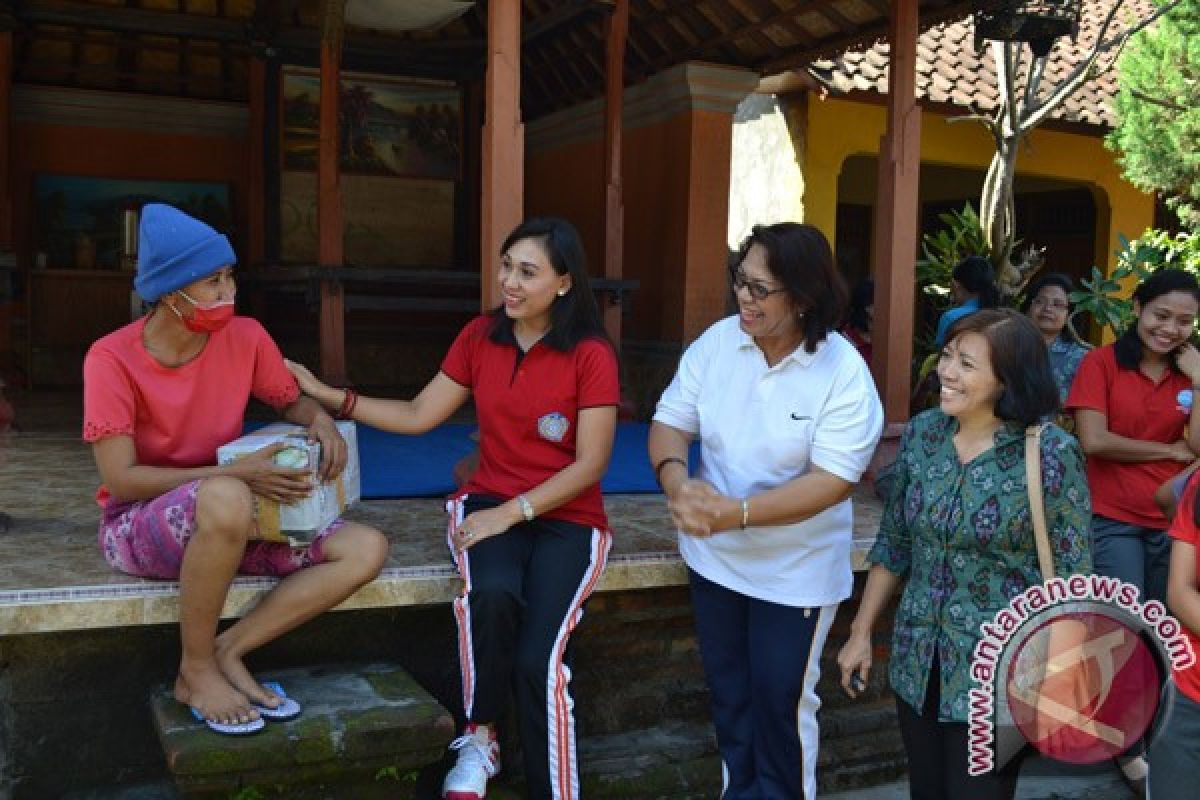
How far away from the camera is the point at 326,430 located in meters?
3.16

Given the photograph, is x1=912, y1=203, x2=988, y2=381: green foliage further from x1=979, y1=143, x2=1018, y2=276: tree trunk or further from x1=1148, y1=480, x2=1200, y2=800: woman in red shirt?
x1=1148, y1=480, x2=1200, y2=800: woman in red shirt

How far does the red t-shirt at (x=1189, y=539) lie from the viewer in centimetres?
263

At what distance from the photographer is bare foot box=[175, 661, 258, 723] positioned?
2848 millimetres

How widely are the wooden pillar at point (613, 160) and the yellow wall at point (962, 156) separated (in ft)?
10.3

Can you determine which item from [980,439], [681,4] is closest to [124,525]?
[980,439]

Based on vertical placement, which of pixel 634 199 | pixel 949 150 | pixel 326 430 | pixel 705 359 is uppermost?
pixel 949 150

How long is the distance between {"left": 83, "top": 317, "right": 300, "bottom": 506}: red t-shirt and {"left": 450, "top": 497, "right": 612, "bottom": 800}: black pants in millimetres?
782

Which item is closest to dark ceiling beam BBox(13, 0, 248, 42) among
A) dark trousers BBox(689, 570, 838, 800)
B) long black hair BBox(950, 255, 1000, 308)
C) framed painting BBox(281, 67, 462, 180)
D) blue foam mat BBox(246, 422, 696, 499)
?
framed painting BBox(281, 67, 462, 180)

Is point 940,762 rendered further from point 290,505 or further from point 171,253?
point 171,253

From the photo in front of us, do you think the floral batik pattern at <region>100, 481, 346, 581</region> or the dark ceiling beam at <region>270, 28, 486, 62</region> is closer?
the floral batik pattern at <region>100, 481, 346, 581</region>

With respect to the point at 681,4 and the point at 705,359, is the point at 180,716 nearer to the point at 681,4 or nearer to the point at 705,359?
the point at 705,359

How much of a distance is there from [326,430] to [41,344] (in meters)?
7.64

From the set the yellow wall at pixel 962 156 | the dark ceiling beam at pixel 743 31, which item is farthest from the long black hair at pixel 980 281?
the yellow wall at pixel 962 156

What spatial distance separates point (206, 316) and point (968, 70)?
898 cm
